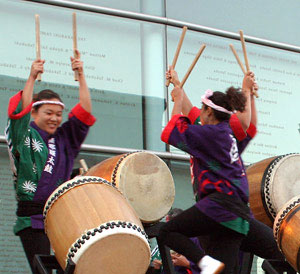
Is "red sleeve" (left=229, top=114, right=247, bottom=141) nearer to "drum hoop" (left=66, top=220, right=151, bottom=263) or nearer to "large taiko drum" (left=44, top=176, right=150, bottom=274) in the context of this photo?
"large taiko drum" (left=44, top=176, right=150, bottom=274)

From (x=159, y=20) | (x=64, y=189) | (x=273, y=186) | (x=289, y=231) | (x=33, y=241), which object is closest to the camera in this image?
(x=64, y=189)

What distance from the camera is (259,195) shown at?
5184mm

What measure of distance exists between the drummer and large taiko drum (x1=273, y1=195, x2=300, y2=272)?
3.79 feet

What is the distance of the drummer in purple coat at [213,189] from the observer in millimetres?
4223

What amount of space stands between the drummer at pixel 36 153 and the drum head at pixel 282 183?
1.21 m

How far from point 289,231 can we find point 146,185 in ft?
2.66

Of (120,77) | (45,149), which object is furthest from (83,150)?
(45,149)

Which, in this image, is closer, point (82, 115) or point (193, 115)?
point (82, 115)

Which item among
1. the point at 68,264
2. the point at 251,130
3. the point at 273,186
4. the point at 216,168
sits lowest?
the point at 68,264

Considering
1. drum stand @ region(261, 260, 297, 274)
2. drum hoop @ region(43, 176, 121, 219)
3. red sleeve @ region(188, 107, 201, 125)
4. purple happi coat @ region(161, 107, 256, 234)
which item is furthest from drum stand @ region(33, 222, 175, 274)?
red sleeve @ region(188, 107, 201, 125)

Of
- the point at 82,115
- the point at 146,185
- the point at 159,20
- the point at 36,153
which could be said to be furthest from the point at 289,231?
the point at 159,20

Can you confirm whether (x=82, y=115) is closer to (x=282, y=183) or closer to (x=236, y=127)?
(x=236, y=127)

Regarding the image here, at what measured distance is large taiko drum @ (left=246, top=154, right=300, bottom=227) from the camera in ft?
16.9

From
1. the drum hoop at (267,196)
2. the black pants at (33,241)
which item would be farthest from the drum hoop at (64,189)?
the drum hoop at (267,196)
